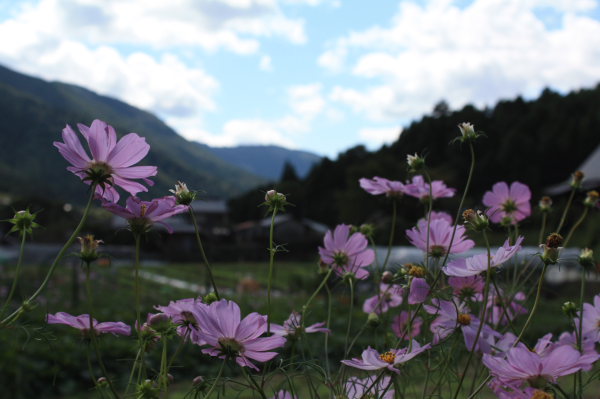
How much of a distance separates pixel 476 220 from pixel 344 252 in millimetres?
215

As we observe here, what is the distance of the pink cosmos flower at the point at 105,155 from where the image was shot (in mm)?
482

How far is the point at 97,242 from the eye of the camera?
0.49 m

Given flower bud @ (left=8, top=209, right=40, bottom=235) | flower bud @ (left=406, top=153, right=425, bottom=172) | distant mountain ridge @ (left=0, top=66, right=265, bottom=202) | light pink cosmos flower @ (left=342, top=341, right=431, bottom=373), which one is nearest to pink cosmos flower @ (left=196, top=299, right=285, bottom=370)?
light pink cosmos flower @ (left=342, top=341, right=431, bottom=373)

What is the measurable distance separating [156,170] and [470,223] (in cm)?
27

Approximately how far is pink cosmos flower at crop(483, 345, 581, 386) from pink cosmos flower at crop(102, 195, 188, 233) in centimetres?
25

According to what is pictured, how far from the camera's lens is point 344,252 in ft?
2.31

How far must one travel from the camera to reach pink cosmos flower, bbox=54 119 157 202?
482 millimetres

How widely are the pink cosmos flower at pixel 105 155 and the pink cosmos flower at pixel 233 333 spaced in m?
0.13

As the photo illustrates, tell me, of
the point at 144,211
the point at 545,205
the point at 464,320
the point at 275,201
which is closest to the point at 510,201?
the point at 545,205

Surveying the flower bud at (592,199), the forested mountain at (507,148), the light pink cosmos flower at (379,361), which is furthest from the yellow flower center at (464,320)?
the forested mountain at (507,148)

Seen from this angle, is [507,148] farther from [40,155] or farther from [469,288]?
[40,155]

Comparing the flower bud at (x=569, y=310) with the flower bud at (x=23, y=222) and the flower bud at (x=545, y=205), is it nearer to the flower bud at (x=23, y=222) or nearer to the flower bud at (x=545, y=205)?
the flower bud at (x=545, y=205)

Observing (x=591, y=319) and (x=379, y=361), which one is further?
(x=591, y=319)

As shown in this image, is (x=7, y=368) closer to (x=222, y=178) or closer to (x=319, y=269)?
(x=319, y=269)
